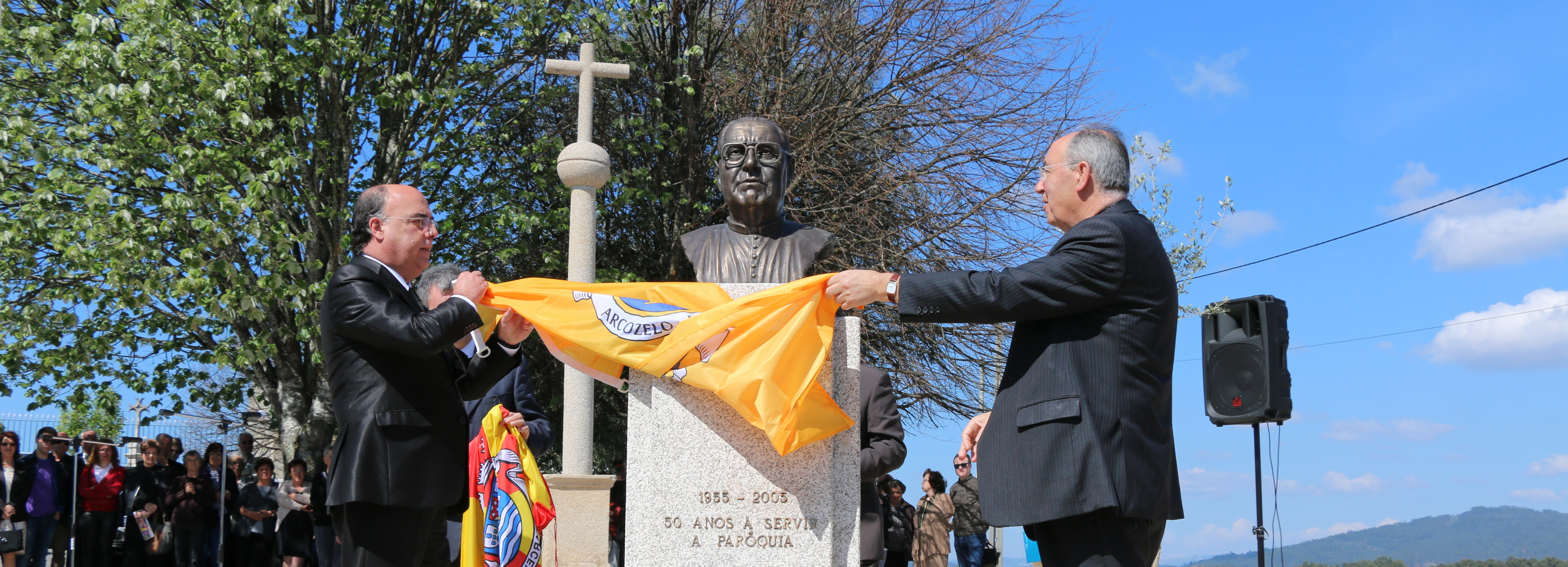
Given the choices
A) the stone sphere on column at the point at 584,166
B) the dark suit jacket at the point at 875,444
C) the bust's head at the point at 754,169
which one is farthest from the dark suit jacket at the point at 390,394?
the stone sphere on column at the point at 584,166

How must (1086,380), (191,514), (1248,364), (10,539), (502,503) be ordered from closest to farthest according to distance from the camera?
1. (1086,380)
2. (502,503)
3. (1248,364)
4. (10,539)
5. (191,514)

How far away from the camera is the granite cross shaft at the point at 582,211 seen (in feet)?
29.7

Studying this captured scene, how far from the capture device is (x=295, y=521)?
1004 cm

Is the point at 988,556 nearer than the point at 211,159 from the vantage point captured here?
No

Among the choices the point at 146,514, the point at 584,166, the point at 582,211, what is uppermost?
the point at 584,166

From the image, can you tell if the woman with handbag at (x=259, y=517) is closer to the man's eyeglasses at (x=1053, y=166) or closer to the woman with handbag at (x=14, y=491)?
the woman with handbag at (x=14, y=491)

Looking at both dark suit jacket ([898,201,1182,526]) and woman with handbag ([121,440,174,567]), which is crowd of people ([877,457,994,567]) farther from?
dark suit jacket ([898,201,1182,526])

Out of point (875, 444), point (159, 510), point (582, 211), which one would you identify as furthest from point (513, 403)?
point (159, 510)

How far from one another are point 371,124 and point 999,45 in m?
7.68

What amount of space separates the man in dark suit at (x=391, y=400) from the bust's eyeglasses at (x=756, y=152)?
1538 millimetres

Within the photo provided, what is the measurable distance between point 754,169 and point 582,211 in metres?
4.85

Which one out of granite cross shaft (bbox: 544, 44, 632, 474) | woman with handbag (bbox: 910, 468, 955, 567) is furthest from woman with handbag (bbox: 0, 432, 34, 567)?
woman with handbag (bbox: 910, 468, 955, 567)

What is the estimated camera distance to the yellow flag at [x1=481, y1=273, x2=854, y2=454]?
3.69 meters

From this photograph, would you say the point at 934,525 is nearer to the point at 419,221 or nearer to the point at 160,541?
the point at 160,541
